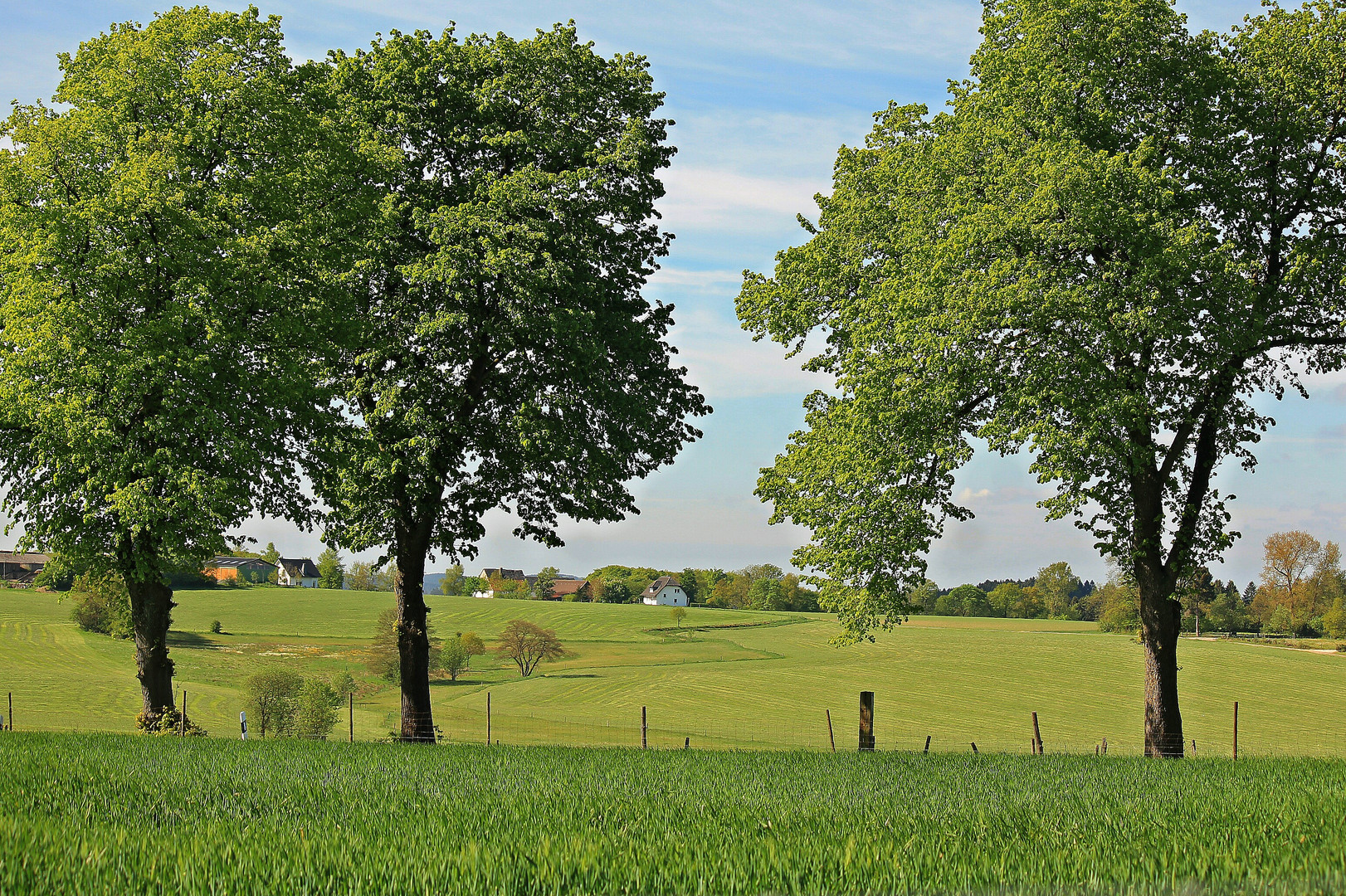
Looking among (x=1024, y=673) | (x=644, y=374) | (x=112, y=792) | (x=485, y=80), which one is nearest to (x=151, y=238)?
(x=485, y=80)

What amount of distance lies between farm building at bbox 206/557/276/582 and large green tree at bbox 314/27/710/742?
120m

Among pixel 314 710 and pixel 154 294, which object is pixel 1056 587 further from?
pixel 154 294

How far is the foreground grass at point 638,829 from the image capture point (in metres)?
5.00

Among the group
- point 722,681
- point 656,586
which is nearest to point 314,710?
point 722,681

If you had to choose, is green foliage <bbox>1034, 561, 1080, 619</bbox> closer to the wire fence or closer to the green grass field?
the green grass field

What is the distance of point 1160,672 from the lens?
2192 centimetres

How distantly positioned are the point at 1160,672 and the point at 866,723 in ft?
23.3

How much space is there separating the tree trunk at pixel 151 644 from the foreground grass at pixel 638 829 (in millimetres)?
10776

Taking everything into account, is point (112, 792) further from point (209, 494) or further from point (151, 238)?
point (151, 238)

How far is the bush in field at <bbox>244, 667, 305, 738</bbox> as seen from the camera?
204ft

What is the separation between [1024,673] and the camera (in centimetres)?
8012

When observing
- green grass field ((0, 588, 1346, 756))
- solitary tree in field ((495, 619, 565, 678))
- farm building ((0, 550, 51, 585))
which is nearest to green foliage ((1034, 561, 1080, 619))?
green grass field ((0, 588, 1346, 756))

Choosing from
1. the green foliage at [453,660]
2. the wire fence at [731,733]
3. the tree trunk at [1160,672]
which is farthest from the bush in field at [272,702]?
the tree trunk at [1160,672]

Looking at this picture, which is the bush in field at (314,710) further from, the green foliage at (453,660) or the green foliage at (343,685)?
the green foliage at (453,660)
